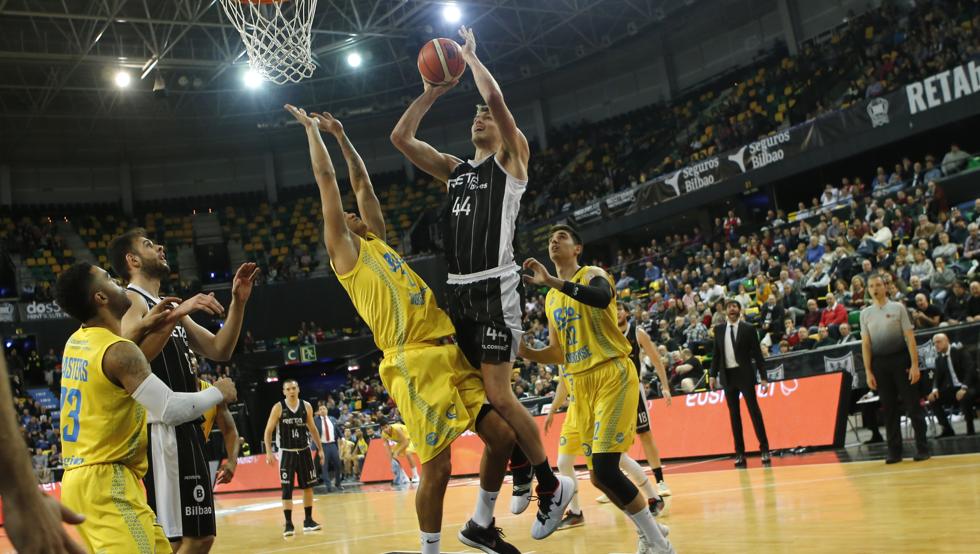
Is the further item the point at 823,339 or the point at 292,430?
the point at 823,339

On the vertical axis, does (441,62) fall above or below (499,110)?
above

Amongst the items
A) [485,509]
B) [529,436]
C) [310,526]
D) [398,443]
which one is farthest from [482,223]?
[398,443]

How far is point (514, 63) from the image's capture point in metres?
31.9

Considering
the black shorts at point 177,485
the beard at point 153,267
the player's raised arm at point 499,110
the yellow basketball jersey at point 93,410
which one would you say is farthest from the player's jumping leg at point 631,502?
the beard at point 153,267

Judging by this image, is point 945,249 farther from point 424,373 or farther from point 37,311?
point 37,311

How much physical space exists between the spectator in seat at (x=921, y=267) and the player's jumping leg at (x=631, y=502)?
34.0ft

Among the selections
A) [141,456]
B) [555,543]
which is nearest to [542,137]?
[555,543]

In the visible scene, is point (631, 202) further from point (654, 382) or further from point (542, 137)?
point (654, 382)

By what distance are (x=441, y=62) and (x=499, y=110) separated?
0.60 meters

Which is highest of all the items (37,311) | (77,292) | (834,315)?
(37,311)

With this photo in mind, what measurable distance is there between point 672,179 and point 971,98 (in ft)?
25.5

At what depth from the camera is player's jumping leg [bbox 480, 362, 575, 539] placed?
4516 mm

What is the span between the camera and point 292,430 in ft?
36.2

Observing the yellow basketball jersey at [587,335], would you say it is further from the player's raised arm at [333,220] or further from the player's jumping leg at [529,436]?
the player's raised arm at [333,220]
